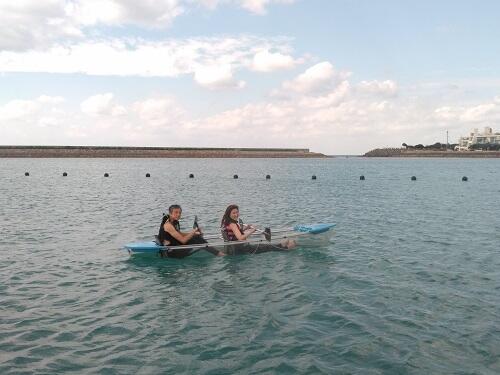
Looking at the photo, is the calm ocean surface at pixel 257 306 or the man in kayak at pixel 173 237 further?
the man in kayak at pixel 173 237

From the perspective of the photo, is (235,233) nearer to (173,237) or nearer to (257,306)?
(173,237)

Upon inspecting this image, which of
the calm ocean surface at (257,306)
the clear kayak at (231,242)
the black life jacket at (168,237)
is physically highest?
the black life jacket at (168,237)

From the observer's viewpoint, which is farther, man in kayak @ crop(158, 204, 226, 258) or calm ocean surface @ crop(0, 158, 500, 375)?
man in kayak @ crop(158, 204, 226, 258)

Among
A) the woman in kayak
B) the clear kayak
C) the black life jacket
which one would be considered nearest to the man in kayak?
the black life jacket

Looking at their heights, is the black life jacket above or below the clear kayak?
above

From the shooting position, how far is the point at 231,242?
16812 mm

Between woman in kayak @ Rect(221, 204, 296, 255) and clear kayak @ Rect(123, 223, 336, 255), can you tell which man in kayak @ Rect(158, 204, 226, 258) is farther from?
woman in kayak @ Rect(221, 204, 296, 255)

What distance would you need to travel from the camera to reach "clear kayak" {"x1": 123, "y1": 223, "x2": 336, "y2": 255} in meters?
16.3

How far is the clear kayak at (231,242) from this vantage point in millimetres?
16328

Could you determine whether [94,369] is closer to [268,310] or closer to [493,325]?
[268,310]

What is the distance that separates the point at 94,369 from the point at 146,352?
1091 millimetres

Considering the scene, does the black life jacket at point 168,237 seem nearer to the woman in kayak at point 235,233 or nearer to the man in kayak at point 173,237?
the man in kayak at point 173,237

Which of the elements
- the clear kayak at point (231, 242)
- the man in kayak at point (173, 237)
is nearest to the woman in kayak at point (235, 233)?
the clear kayak at point (231, 242)

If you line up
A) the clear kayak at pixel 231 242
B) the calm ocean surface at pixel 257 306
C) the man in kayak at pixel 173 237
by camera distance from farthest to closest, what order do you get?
1. the clear kayak at pixel 231 242
2. the man in kayak at pixel 173 237
3. the calm ocean surface at pixel 257 306
